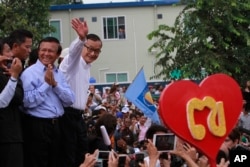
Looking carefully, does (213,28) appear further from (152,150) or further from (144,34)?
(152,150)

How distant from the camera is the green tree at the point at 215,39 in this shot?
1878 centimetres

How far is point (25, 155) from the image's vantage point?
5613 millimetres

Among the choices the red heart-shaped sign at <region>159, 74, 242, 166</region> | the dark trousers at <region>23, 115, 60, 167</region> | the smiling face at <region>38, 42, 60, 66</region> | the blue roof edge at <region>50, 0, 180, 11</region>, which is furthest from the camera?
the blue roof edge at <region>50, 0, 180, 11</region>

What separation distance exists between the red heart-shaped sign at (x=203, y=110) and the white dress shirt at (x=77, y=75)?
1910 mm

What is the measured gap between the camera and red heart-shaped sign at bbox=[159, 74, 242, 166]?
13.5 feet

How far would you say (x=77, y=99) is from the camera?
607 centimetres

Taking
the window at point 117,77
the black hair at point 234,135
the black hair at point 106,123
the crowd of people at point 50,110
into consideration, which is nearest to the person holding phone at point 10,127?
the crowd of people at point 50,110

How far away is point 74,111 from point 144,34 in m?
24.2

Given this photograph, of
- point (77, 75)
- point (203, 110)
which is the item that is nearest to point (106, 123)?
point (77, 75)

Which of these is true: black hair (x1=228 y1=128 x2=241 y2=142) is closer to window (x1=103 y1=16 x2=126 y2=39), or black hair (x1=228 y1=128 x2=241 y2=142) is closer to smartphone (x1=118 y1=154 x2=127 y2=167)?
smartphone (x1=118 y1=154 x2=127 y2=167)

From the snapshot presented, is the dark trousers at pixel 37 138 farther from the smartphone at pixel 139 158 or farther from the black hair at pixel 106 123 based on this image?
the black hair at pixel 106 123

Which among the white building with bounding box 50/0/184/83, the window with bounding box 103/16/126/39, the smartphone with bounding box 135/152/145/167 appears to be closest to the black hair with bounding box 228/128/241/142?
the smartphone with bounding box 135/152/145/167

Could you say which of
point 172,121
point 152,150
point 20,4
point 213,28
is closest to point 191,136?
point 172,121

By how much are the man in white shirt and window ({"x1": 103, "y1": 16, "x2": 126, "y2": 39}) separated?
24490mm
